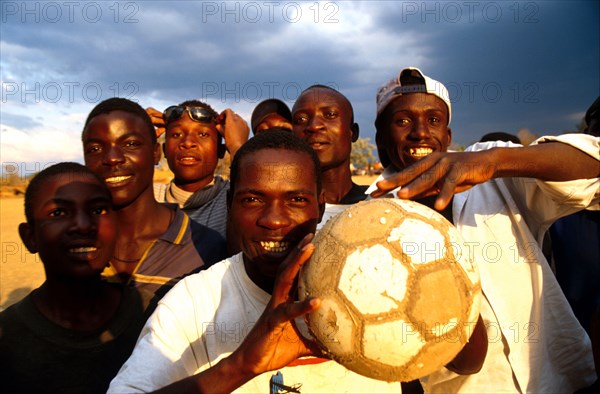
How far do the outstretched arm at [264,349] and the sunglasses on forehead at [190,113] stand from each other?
2793mm

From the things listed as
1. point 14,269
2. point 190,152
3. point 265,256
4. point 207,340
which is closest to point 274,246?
point 265,256

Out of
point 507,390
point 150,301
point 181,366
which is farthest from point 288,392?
point 507,390

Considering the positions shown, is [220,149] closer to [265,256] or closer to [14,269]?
[265,256]

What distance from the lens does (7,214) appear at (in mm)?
21453

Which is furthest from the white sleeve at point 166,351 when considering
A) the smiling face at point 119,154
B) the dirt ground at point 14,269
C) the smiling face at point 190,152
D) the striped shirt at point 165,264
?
the dirt ground at point 14,269

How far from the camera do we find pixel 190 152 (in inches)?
162

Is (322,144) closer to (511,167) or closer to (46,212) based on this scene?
(511,167)

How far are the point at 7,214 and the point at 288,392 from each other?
2431 cm

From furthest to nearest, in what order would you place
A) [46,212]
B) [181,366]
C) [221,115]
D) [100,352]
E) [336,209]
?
1. [221,115]
2. [336,209]
3. [46,212]
4. [100,352]
5. [181,366]

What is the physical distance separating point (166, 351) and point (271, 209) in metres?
0.77

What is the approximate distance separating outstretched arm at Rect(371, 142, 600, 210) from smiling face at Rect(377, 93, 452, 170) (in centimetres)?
77

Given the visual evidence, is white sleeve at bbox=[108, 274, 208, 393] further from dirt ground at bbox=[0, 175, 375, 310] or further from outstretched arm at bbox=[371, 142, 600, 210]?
dirt ground at bbox=[0, 175, 375, 310]

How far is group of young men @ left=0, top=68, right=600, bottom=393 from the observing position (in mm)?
1866

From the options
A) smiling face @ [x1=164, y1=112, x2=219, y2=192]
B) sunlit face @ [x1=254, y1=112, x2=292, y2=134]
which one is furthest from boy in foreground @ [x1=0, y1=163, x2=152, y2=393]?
sunlit face @ [x1=254, y1=112, x2=292, y2=134]
